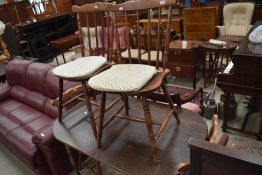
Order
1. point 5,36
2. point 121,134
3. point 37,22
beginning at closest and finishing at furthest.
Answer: point 121,134 < point 5,36 < point 37,22

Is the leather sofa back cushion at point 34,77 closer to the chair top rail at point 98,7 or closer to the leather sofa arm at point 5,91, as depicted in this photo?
the leather sofa arm at point 5,91

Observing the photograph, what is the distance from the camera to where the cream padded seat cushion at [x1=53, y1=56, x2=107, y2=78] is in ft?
4.56

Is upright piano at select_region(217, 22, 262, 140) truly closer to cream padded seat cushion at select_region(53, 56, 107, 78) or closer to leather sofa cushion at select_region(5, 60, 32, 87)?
cream padded seat cushion at select_region(53, 56, 107, 78)

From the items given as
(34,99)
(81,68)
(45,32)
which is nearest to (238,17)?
(81,68)

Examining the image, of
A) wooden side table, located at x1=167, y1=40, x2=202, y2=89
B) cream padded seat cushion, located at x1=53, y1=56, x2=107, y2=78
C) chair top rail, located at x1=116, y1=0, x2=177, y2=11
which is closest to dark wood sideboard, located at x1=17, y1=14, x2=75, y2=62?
wooden side table, located at x1=167, y1=40, x2=202, y2=89

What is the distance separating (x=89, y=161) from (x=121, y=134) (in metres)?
1.00

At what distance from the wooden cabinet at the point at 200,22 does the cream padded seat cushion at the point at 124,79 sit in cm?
350

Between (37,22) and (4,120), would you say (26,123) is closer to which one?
(4,120)

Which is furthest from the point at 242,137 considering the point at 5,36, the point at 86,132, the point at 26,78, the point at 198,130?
the point at 5,36

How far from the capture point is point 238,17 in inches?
137

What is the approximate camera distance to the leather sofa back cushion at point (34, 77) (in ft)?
7.95

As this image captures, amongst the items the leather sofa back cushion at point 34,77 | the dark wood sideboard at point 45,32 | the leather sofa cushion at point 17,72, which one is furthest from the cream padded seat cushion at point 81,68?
the dark wood sideboard at point 45,32

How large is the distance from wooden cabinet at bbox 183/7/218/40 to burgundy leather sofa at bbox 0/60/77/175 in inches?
124

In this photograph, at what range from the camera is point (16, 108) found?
2.84 meters
